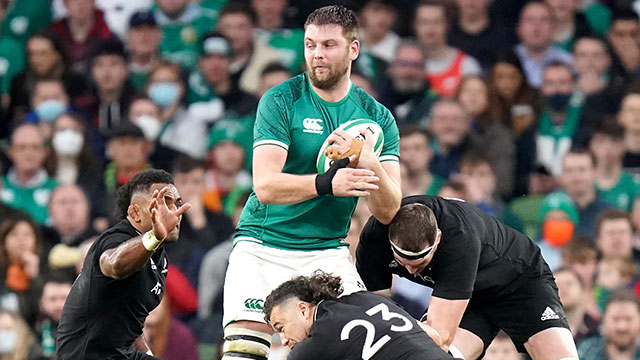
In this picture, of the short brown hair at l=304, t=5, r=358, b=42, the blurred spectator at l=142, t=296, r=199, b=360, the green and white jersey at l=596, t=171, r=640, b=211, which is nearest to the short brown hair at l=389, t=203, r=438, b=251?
the short brown hair at l=304, t=5, r=358, b=42

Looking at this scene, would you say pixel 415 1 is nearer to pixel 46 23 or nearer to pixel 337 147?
pixel 46 23

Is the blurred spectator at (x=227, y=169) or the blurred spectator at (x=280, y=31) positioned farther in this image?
the blurred spectator at (x=280, y=31)

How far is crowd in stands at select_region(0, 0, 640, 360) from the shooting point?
1221 cm

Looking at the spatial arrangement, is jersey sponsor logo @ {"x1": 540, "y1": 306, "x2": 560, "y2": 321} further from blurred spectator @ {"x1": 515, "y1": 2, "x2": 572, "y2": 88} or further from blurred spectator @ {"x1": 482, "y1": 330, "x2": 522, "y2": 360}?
blurred spectator @ {"x1": 515, "y1": 2, "x2": 572, "y2": 88}

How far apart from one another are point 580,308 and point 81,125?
506 cm

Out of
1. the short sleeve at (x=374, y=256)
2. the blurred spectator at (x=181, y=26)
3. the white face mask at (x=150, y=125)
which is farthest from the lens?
the blurred spectator at (x=181, y=26)

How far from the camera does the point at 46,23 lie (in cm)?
1489

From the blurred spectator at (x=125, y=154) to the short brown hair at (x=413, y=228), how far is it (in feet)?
16.4

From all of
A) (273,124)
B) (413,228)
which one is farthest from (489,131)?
(273,124)

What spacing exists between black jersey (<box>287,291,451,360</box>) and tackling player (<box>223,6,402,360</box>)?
2.19ft

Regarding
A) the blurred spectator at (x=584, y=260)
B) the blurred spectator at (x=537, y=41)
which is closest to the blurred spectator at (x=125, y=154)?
the blurred spectator at (x=537, y=41)

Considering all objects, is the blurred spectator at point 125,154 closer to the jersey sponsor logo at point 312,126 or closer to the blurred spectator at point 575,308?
the blurred spectator at point 575,308

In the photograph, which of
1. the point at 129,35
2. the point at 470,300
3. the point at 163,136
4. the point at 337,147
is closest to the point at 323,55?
the point at 337,147

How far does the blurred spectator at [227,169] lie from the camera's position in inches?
522
